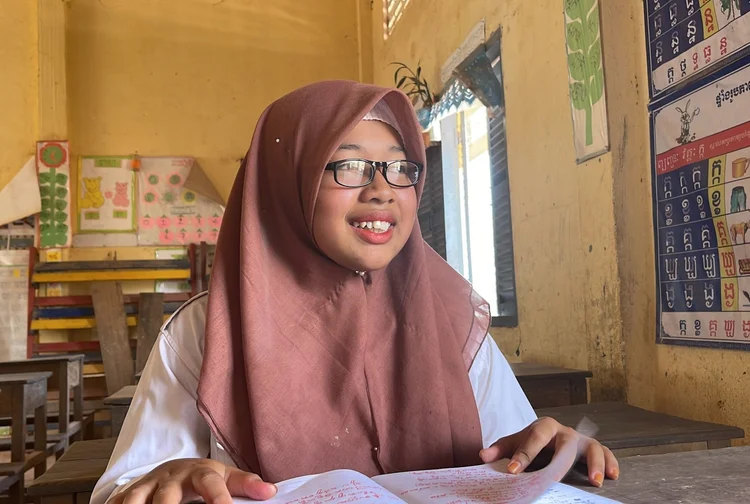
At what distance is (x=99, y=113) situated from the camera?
5.16 meters

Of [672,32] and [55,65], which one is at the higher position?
[55,65]

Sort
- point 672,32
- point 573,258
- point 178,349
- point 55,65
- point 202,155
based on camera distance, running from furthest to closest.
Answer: point 202,155, point 55,65, point 573,258, point 672,32, point 178,349

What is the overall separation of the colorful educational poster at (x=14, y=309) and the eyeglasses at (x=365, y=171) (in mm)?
4719

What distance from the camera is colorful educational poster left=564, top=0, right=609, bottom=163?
77.4 inches

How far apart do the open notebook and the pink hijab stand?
182 mm

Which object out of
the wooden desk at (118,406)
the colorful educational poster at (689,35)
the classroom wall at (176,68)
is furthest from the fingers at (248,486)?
the classroom wall at (176,68)

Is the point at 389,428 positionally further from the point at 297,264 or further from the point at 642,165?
the point at 642,165

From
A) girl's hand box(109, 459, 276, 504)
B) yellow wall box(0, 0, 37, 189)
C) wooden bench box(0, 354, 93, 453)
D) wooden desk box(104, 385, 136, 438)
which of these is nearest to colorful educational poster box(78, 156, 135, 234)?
yellow wall box(0, 0, 37, 189)

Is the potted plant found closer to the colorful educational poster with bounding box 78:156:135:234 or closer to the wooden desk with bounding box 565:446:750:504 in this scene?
the colorful educational poster with bounding box 78:156:135:234

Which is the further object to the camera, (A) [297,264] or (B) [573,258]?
(B) [573,258]

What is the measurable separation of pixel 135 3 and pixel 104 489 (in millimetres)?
5290

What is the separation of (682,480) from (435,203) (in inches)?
116

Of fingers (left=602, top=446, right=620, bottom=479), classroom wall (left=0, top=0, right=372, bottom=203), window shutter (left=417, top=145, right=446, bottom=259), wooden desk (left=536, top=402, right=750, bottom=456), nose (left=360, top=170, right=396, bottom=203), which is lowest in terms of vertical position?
wooden desk (left=536, top=402, right=750, bottom=456)

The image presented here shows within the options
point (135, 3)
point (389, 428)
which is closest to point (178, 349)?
point (389, 428)
